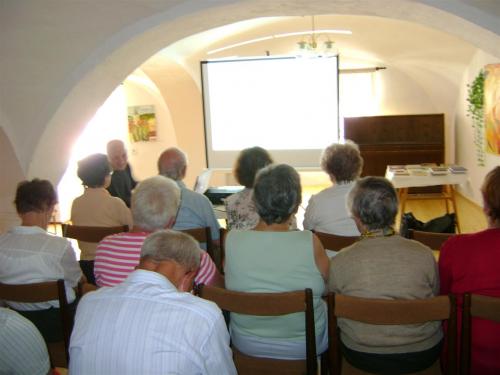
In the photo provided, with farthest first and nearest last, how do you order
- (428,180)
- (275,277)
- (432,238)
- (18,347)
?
(428,180)
(432,238)
(275,277)
(18,347)

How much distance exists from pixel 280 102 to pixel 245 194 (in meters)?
3.01

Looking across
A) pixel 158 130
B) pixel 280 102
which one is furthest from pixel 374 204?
pixel 158 130

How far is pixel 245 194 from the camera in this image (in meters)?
3.21

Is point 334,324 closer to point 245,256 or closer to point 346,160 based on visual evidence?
point 245,256

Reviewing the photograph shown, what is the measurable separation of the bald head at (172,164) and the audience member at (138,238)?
45.3 inches

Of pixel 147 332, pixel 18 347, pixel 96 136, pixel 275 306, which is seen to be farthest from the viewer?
pixel 96 136

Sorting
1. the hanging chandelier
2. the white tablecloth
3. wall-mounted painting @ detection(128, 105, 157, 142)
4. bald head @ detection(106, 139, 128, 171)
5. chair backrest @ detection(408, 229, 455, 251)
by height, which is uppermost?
the hanging chandelier

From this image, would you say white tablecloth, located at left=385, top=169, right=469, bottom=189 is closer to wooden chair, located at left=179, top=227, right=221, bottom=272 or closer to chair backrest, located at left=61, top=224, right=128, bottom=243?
wooden chair, located at left=179, top=227, right=221, bottom=272

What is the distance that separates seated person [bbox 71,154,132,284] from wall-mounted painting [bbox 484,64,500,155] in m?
5.58

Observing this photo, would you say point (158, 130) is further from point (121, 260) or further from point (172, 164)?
point (121, 260)

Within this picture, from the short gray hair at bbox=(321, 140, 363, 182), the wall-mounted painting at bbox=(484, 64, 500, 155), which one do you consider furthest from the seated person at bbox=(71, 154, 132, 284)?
the wall-mounted painting at bbox=(484, 64, 500, 155)

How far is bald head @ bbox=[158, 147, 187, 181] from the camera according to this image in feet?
11.5

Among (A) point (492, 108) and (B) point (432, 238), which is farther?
(A) point (492, 108)

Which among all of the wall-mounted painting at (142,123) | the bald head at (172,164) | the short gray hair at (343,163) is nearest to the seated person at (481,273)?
the short gray hair at (343,163)
